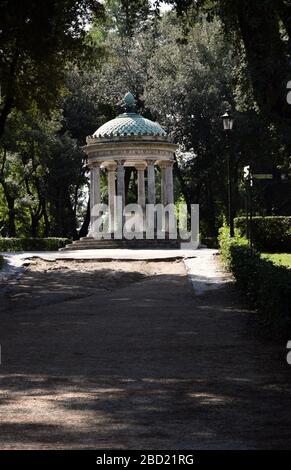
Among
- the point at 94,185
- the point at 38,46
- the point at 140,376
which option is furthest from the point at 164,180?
the point at 140,376

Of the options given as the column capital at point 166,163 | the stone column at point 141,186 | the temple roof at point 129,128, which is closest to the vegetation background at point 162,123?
the temple roof at point 129,128

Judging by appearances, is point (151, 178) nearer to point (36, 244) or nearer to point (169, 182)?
point (169, 182)

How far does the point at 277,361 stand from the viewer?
10.3 meters

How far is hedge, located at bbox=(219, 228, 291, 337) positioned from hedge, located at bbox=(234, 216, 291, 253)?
14.1 metres

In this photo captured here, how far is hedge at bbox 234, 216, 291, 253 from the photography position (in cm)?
3334

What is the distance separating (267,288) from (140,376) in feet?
12.0

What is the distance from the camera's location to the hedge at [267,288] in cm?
1105

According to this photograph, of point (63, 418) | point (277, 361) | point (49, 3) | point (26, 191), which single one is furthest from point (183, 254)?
point (26, 191)

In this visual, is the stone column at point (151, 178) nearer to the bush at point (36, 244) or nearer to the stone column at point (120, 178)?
the stone column at point (120, 178)

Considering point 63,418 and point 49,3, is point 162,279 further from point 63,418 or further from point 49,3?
point 63,418

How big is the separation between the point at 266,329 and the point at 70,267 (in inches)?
575

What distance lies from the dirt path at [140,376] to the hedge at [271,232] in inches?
592

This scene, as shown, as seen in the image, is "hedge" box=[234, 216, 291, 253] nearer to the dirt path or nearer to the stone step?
Answer: the stone step

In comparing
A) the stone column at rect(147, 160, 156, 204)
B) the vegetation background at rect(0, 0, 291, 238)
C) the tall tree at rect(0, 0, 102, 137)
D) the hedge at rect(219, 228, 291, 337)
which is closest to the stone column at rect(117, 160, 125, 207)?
the stone column at rect(147, 160, 156, 204)
